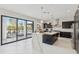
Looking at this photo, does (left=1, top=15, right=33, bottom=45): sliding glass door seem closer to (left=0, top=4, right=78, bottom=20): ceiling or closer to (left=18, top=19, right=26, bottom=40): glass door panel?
(left=18, top=19, right=26, bottom=40): glass door panel

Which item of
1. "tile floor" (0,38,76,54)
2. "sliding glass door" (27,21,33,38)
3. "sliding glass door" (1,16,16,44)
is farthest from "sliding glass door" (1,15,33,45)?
"tile floor" (0,38,76,54)

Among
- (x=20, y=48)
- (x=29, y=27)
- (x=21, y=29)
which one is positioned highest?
(x=29, y=27)

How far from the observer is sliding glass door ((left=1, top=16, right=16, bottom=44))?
8.44m

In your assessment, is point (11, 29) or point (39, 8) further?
point (11, 29)

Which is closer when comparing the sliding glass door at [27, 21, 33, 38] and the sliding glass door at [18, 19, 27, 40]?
the sliding glass door at [18, 19, 27, 40]

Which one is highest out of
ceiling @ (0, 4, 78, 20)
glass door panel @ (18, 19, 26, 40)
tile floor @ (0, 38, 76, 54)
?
ceiling @ (0, 4, 78, 20)

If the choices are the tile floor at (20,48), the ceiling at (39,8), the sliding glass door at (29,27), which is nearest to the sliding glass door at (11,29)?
the sliding glass door at (29,27)

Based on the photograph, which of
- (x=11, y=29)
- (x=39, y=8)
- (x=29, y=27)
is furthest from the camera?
(x=29, y=27)

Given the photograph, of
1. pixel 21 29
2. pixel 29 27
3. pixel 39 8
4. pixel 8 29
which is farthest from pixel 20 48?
pixel 29 27

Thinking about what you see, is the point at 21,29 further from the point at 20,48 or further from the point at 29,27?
the point at 20,48

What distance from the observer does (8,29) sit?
29.4ft

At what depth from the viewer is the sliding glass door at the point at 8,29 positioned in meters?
8.44
